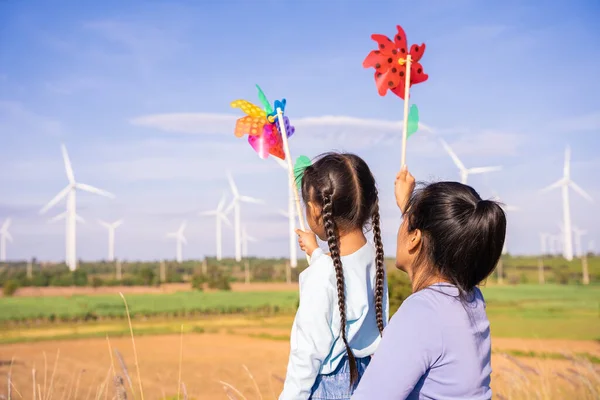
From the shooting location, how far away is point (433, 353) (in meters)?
2.13

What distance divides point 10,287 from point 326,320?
61318mm

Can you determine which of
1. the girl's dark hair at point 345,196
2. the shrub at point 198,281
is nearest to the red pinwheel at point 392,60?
the girl's dark hair at point 345,196

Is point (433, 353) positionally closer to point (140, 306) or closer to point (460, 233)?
point (460, 233)

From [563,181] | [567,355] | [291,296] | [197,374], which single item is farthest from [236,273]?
[567,355]

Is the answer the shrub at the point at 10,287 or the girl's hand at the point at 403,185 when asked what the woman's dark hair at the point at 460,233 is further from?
the shrub at the point at 10,287

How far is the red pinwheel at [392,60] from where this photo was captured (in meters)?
3.96

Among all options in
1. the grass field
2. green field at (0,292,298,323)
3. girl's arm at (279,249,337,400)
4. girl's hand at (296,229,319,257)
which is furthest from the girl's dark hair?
green field at (0,292,298,323)

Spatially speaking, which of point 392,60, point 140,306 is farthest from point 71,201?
point 392,60

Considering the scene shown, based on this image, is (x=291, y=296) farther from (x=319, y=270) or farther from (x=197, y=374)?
(x=319, y=270)

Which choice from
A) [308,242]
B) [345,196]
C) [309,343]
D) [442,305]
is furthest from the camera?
[308,242]

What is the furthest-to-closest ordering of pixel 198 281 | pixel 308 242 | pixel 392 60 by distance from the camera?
1. pixel 198 281
2. pixel 392 60
3. pixel 308 242

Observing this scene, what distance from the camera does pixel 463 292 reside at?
233 cm

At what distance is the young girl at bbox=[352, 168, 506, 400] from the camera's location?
2.07m

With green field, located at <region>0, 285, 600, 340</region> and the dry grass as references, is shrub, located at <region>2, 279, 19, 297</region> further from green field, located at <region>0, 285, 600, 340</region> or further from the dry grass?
the dry grass
